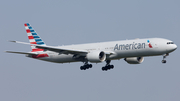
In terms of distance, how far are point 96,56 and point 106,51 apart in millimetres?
2805

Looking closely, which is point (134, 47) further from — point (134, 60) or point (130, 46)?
point (134, 60)

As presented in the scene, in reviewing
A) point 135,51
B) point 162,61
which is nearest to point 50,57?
point 135,51

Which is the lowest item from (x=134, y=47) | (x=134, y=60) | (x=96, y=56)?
(x=96, y=56)

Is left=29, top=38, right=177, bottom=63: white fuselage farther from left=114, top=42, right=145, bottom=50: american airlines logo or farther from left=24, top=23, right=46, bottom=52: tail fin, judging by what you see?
left=24, top=23, right=46, bottom=52: tail fin

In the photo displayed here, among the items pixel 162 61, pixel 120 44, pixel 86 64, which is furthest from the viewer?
pixel 86 64

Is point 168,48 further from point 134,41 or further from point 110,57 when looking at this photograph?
point 110,57

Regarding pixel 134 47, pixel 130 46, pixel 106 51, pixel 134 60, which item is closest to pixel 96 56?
pixel 106 51

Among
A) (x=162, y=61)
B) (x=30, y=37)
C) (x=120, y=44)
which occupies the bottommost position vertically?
(x=162, y=61)

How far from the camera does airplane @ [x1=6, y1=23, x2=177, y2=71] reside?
199 ft

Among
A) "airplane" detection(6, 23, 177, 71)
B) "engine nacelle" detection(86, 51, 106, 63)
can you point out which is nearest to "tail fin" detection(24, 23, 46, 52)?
"airplane" detection(6, 23, 177, 71)

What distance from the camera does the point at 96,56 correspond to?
62.1m

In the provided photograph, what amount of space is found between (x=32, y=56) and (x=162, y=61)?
25.0 m

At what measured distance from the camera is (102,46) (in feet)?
213

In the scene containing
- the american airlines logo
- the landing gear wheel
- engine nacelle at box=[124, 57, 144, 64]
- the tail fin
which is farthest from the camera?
the tail fin
